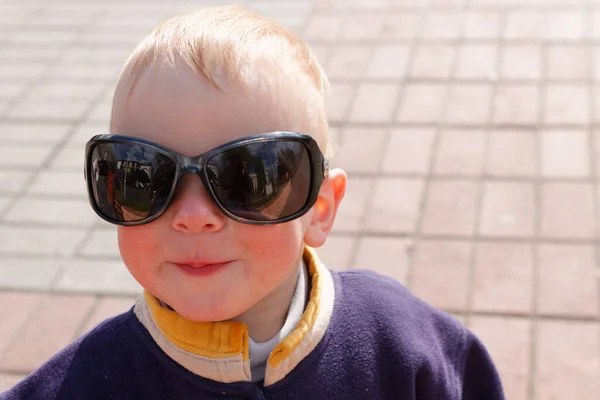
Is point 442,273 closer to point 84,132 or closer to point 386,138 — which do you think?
point 386,138

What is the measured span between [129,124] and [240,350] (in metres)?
0.43

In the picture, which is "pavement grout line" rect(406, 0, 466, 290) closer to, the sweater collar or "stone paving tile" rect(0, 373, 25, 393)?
"stone paving tile" rect(0, 373, 25, 393)

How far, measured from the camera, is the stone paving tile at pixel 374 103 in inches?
176

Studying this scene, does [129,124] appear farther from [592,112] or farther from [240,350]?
[592,112]

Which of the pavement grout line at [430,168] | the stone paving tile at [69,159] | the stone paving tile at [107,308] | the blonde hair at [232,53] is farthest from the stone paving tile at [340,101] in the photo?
the blonde hair at [232,53]

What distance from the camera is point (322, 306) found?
69.9 inches

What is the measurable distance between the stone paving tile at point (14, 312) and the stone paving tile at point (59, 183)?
2.32 ft

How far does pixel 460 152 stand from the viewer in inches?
161

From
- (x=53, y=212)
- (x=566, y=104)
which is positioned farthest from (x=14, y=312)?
(x=566, y=104)

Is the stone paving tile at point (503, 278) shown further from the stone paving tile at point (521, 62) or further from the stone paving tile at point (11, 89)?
the stone paving tile at point (11, 89)

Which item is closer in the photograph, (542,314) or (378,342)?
(378,342)

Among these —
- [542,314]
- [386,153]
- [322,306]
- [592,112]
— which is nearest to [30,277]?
[386,153]

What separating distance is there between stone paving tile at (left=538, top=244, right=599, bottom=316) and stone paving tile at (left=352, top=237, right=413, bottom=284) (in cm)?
47

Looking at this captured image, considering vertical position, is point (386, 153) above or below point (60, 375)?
below
